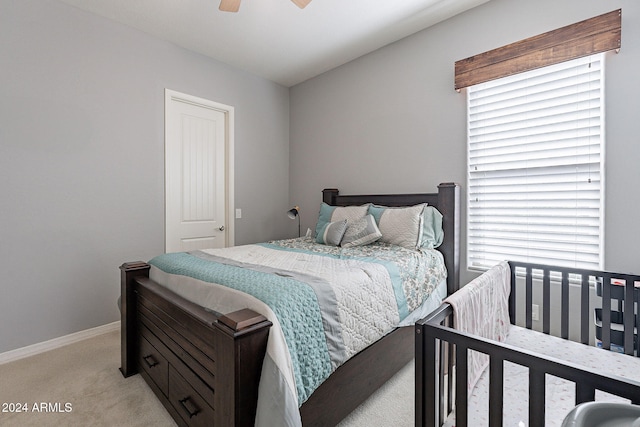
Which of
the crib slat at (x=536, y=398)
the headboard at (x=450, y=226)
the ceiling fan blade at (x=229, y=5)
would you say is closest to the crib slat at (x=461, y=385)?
the crib slat at (x=536, y=398)

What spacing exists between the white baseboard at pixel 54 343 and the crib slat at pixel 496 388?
3.03m

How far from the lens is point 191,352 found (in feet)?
4.38

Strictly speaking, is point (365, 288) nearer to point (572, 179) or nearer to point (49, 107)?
point (572, 179)

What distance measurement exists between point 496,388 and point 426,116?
245 centimetres

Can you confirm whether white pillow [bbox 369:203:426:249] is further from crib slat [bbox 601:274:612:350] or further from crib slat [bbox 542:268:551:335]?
crib slat [bbox 601:274:612:350]

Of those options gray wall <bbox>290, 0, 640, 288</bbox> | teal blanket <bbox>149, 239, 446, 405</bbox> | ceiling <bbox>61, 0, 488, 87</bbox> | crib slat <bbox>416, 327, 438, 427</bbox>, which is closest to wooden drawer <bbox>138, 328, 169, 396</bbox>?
teal blanket <bbox>149, 239, 446, 405</bbox>

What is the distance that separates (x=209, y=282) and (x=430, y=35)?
9.40 ft

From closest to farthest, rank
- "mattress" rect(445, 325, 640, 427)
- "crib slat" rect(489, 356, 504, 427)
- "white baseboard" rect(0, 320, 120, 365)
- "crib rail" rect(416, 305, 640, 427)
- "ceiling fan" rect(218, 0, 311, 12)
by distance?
1. "crib rail" rect(416, 305, 640, 427)
2. "crib slat" rect(489, 356, 504, 427)
3. "mattress" rect(445, 325, 640, 427)
4. "ceiling fan" rect(218, 0, 311, 12)
5. "white baseboard" rect(0, 320, 120, 365)

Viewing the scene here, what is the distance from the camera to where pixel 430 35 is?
2.78 meters

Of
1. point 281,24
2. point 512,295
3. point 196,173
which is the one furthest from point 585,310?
point 196,173

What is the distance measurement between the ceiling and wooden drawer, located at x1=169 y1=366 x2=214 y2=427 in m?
2.69

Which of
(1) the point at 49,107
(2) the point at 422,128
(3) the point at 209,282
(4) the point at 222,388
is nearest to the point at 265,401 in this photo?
(4) the point at 222,388

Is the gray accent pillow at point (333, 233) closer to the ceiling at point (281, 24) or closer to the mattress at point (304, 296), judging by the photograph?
the mattress at point (304, 296)

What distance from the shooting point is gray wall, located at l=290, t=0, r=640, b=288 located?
1.89 meters
